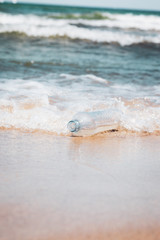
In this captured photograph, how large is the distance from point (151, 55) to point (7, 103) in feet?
21.3

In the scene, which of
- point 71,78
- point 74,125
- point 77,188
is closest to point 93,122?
point 74,125

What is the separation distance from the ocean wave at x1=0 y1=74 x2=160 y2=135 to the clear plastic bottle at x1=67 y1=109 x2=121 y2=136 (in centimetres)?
10

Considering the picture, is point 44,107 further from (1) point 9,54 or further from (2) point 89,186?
Answer: (1) point 9,54

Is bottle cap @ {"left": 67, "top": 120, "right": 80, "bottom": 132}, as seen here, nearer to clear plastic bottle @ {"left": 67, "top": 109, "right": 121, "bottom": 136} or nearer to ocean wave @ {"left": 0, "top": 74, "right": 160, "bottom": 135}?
clear plastic bottle @ {"left": 67, "top": 109, "right": 121, "bottom": 136}

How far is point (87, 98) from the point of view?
3.68 meters

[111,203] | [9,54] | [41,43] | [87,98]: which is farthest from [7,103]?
[41,43]

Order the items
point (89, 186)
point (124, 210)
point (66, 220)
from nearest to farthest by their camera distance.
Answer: point (66, 220) < point (124, 210) < point (89, 186)

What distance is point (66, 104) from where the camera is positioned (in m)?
3.43

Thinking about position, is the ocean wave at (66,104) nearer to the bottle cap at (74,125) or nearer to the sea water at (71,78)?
the sea water at (71,78)

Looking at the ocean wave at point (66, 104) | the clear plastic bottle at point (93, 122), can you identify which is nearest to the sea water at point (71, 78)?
the ocean wave at point (66, 104)

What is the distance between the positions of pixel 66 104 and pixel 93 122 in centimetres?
63

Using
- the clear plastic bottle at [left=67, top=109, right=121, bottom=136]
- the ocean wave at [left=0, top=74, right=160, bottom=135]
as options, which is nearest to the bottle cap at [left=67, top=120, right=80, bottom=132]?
the clear plastic bottle at [left=67, top=109, right=121, bottom=136]

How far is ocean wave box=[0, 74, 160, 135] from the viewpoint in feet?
9.89

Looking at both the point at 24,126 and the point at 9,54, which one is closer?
the point at 24,126
